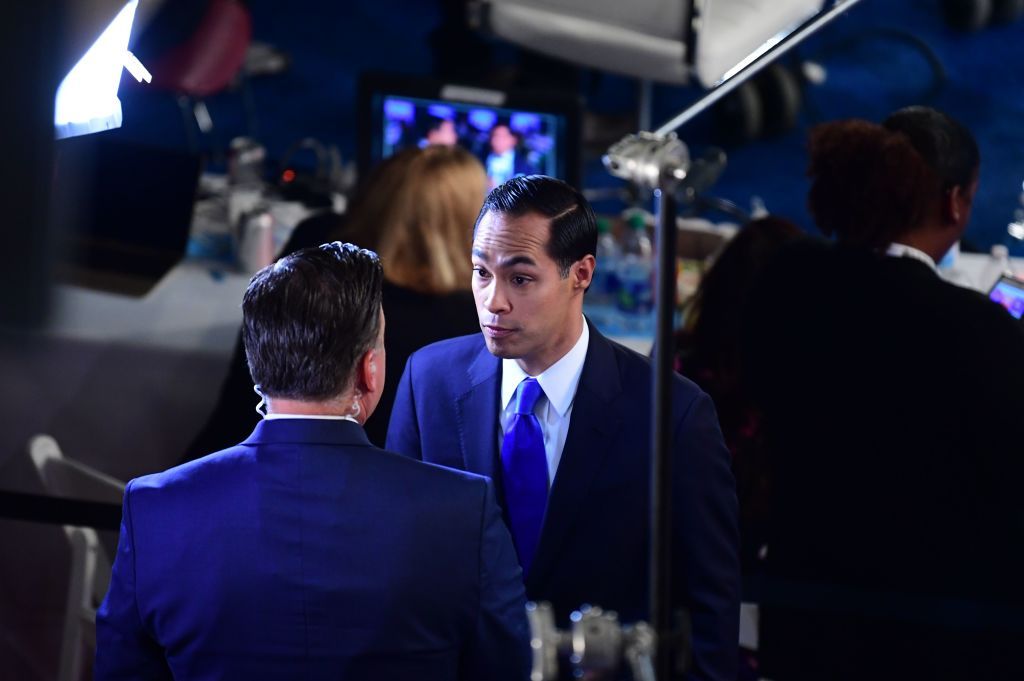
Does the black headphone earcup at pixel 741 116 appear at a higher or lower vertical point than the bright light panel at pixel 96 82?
higher

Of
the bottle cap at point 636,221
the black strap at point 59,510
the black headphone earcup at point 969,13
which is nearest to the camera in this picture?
the black strap at point 59,510

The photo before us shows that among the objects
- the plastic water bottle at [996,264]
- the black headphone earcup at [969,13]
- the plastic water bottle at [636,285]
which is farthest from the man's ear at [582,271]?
A: the black headphone earcup at [969,13]

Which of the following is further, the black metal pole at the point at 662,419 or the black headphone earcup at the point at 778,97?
the black headphone earcup at the point at 778,97

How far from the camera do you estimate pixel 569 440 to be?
1695 millimetres

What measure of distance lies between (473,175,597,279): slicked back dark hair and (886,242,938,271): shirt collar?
1.95ft

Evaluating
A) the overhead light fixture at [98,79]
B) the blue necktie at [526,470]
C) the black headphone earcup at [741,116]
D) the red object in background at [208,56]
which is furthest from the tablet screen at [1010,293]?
the red object in background at [208,56]

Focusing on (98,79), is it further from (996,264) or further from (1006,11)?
(1006,11)

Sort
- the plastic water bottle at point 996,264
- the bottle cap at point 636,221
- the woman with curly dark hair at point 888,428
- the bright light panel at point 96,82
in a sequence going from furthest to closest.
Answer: the bottle cap at point 636,221 < the plastic water bottle at point 996,264 < the woman with curly dark hair at point 888,428 < the bright light panel at point 96,82

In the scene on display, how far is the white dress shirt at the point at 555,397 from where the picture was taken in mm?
1721

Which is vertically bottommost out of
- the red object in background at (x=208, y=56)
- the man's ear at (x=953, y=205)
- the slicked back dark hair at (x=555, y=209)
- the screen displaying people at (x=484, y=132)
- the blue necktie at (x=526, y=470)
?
the blue necktie at (x=526, y=470)

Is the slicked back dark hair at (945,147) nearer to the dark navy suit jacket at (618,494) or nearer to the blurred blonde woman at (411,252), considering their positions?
the dark navy suit jacket at (618,494)

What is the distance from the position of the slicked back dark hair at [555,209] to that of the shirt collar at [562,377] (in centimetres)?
10

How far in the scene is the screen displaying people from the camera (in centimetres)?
331

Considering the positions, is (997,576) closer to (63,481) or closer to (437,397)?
(437,397)
